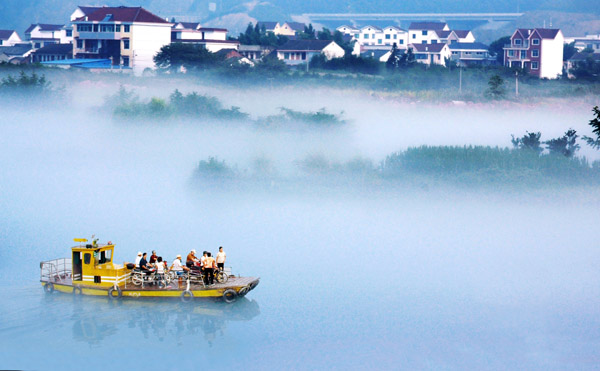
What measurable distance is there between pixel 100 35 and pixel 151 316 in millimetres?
98160

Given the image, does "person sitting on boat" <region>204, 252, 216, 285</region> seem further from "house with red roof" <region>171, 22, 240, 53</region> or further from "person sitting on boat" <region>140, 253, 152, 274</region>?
"house with red roof" <region>171, 22, 240, 53</region>

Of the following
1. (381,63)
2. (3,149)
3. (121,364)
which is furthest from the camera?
(381,63)

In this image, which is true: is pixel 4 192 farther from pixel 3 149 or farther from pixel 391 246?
pixel 391 246

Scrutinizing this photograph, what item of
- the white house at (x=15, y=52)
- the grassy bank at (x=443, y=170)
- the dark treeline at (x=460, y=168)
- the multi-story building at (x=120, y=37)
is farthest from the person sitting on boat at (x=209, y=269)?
the white house at (x=15, y=52)

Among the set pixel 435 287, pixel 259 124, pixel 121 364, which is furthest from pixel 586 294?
pixel 259 124

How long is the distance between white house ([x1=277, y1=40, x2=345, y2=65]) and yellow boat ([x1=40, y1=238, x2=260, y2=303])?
104m

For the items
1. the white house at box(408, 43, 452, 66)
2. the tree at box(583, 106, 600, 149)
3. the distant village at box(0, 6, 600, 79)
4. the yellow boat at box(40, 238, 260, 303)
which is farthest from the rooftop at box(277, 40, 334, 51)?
the yellow boat at box(40, 238, 260, 303)

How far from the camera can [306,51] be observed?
150 metres

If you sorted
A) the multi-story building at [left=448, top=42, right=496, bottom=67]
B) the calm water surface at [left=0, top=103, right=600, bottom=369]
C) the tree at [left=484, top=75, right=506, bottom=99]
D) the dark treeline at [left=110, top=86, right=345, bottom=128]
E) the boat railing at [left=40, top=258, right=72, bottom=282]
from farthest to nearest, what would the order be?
1. the multi-story building at [left=448, top=42, right=496, bottom=67]
2. the tree at [left=484, top=75, right=506, bottom=99]
3. the dark treeline at [left=110, top=86, right=345, bottom=128]
4. the boat railing at [left=40, top=258, right=72, bottom=282]
5. the calm water surface at [left=0, top=103, right=600, bottom=369]

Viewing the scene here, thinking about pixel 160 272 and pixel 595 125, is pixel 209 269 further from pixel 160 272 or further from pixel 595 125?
pixel 595 125

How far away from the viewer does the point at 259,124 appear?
109 metres

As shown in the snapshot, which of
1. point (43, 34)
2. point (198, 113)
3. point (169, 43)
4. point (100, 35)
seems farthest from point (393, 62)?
point (43, 34)

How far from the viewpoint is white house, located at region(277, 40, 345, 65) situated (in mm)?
149087

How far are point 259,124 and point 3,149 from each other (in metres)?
28.2
